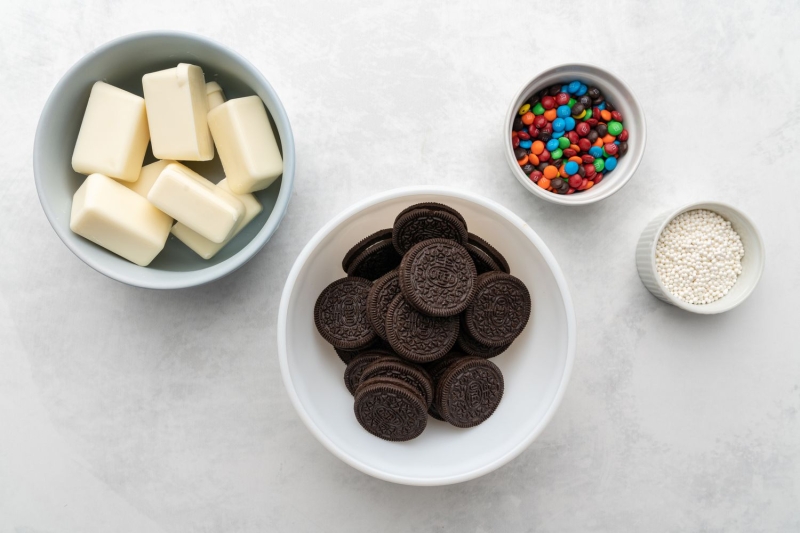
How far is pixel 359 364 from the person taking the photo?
4.72ft

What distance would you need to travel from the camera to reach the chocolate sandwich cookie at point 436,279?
1.31 metres

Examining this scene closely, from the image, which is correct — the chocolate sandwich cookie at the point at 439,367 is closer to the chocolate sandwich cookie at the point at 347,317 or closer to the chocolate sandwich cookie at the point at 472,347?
the chocolate sandwich cookie at the point at 472,347

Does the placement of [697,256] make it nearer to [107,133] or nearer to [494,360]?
[494,360]

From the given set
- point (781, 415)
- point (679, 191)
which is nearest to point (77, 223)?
point (679, 191)

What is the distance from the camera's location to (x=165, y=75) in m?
1.38

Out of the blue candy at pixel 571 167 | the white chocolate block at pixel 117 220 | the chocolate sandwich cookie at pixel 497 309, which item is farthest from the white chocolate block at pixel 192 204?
the blue candy at pixel 571 167

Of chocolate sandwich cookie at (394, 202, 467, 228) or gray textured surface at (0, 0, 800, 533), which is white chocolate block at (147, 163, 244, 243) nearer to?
gray textured surface at (0, 0, 800, 533)

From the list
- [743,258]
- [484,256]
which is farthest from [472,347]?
[743,258]

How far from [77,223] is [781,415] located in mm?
2075

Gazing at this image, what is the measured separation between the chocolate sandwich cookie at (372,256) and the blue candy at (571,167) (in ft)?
1.79

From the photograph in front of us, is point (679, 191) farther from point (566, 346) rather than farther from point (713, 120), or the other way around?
point (566, 346)

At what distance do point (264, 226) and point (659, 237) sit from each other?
1.10m

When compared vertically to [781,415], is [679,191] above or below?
above

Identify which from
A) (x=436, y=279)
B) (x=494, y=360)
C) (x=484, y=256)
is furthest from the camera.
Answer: (x=494, y=360)
